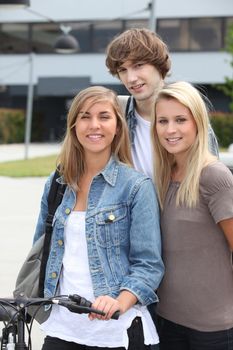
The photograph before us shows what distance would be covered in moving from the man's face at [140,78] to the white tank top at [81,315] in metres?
0.74

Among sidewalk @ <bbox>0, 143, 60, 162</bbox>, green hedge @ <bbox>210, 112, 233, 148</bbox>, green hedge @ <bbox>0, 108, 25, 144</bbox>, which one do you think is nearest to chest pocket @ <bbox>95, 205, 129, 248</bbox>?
sidewalk @ <bbox>0, 143, 60, 162</bbox>

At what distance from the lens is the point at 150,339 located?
2.72 m

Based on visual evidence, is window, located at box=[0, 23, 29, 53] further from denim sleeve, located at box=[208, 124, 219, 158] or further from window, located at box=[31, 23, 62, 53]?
denim sleeve, located at box=[208, 124, 219, 158]

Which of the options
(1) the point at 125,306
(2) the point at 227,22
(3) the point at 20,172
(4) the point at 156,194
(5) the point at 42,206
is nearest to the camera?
(1) the point at 125,306

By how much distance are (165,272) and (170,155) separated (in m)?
0.48

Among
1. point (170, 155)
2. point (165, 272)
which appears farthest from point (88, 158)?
point (165, 272)

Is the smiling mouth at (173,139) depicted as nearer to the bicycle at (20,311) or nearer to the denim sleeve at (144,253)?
the denim sleeve at (144,253)

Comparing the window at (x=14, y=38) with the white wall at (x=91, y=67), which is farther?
the window at (x=14, y=38)

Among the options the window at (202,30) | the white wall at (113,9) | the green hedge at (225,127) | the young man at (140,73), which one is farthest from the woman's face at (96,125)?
the window at (202,30)

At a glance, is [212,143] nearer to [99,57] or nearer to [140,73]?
[140,73]

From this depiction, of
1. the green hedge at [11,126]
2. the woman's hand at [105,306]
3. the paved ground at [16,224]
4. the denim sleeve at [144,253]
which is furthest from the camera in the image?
the green hedge at [11,126]

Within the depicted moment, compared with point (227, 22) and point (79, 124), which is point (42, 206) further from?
point (227, 22)

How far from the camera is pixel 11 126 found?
38125mm

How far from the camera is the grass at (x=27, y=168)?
18.1 metres
